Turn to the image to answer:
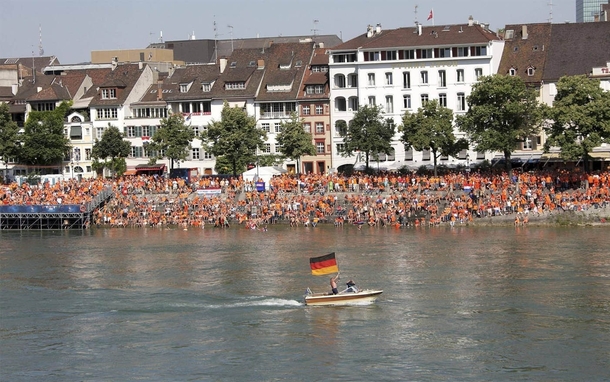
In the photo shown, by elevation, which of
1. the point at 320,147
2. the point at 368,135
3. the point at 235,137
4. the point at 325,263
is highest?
the point at 235,137

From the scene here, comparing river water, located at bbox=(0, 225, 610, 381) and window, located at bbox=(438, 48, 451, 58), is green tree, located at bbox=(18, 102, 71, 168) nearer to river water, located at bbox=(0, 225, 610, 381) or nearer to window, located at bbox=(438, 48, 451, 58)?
river water, located at bbox=(0, 225, 610, 381)

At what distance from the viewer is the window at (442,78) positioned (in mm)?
93312

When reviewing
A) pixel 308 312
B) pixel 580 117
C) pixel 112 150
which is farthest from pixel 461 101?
pixel 308 312

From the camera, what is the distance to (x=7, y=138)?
10081 cm

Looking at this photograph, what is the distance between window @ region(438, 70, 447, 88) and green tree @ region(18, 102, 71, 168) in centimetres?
3650

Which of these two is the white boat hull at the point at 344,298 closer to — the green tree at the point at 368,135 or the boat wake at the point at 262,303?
the boat wake at the point at 262,303

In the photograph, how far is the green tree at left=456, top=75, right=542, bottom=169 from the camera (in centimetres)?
7806

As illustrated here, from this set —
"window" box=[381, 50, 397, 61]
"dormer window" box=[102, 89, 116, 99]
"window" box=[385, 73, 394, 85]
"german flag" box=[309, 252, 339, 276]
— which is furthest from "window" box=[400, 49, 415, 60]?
"german flag" box=[309, 252, 339, 276]

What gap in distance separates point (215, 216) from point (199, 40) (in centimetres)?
5534

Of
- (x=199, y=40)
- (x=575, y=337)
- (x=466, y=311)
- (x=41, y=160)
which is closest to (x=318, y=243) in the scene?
(x=466, y=311)

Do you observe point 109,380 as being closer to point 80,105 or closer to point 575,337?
point 575,337

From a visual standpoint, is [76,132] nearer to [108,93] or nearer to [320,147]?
[108,93]

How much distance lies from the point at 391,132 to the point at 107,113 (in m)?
32.2

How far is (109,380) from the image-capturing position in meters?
38.3
